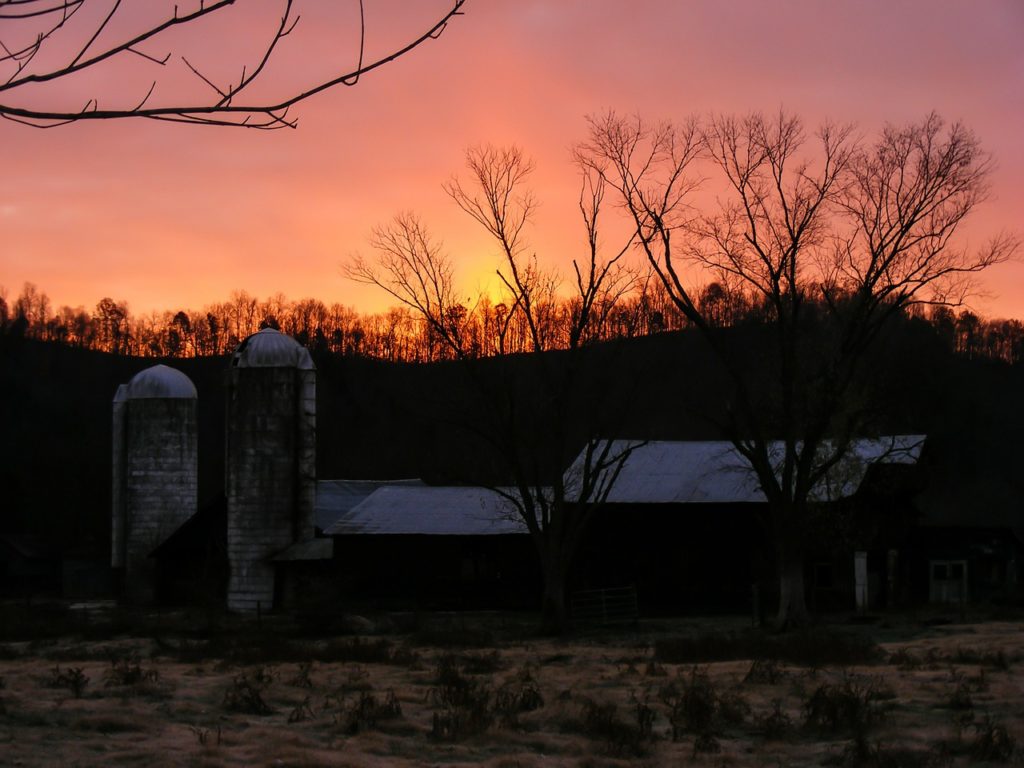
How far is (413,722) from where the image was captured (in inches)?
532

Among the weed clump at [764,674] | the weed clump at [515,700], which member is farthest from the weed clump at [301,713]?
the weed clump at [764,674]

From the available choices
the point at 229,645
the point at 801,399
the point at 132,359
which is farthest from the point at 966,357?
the point at 229,645

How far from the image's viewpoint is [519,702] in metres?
14.6

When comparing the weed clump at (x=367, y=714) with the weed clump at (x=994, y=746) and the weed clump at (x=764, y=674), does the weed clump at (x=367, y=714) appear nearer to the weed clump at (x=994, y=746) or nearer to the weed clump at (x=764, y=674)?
the weed clump at (x=764, y=674)

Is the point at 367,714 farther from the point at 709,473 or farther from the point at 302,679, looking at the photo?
the point at 709,473

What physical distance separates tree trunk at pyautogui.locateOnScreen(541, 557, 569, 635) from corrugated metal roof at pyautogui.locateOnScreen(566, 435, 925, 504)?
5.73m

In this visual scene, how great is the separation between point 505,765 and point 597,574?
25.5m

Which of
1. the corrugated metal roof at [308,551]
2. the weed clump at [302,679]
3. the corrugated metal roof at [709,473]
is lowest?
the weed clump at [302,679]

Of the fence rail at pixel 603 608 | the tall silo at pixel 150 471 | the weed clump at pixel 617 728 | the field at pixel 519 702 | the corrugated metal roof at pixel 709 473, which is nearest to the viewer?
the field at pixel 519 702

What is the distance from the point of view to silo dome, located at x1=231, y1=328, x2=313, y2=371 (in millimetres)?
38125

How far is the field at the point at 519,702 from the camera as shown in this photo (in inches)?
456

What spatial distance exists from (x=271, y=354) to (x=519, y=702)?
25069 millimetres

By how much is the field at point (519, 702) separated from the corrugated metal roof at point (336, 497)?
17690 mm

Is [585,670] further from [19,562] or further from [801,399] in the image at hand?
[19,562]
